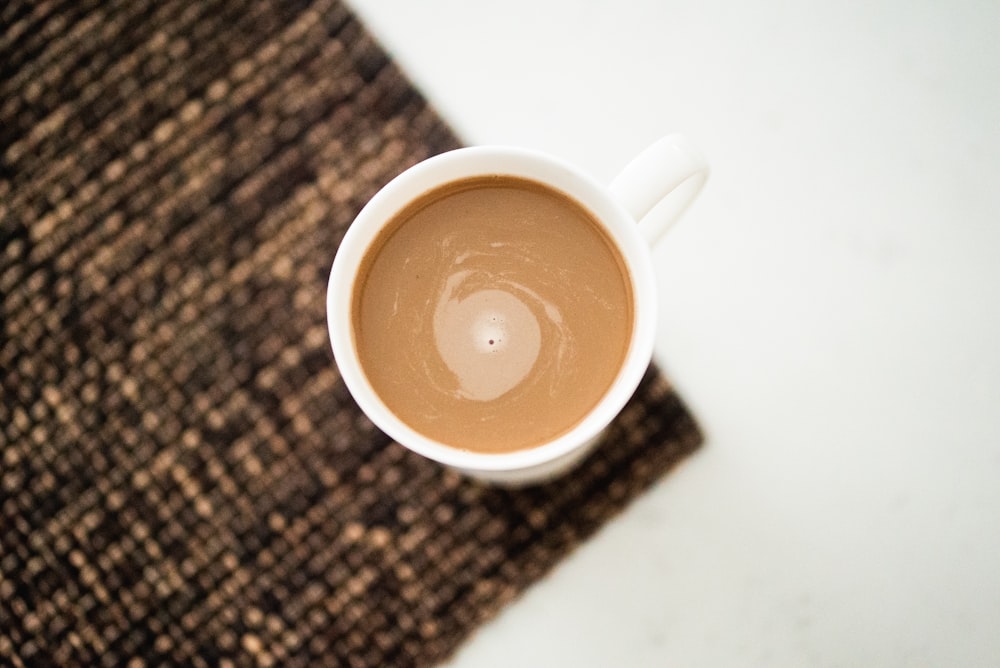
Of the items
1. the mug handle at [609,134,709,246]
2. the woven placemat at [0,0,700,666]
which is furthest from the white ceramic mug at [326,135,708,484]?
the woven placemat at [0,0,700,666]

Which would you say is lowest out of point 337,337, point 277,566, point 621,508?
point 621,508

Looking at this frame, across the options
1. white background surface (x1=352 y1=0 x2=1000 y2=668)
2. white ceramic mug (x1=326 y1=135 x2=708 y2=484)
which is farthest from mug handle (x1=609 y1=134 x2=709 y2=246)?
white background surface (x1=352 y1=0 x2=1000 y2=668)

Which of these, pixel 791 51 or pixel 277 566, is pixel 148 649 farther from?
pixel 791 51

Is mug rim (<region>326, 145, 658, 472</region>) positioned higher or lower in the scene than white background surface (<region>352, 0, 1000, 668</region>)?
higher

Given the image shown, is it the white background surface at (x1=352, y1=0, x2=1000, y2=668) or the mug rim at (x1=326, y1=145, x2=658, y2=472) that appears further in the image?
the white background surface at (x1=352, y1=0, x2=1000, y2=668)

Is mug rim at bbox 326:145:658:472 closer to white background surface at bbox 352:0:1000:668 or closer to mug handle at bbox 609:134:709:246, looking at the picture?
mug handle at bbox 609:134:709:246

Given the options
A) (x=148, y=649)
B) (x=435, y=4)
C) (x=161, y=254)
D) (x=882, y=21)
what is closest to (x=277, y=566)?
(x=148, y=649)
